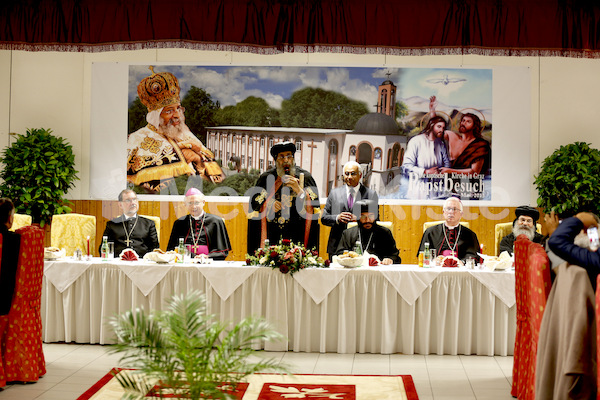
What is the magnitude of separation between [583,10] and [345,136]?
4846 millimetres

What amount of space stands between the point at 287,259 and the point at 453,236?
2.21 metres

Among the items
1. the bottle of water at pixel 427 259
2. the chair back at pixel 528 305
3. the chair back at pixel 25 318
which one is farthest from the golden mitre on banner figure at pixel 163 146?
the chair back at pixel 528 305

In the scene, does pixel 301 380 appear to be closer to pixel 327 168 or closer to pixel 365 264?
pixel 365 264

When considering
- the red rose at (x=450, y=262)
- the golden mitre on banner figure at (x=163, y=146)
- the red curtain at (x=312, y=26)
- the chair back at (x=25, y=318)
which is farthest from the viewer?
the golden mitre on banner figure at (x=163, y=146)

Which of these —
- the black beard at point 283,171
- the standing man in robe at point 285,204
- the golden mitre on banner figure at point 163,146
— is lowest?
the standing man in robe at point 285,204

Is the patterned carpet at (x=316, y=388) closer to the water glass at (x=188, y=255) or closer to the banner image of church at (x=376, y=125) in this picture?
the water glass at (x=188, y=255)

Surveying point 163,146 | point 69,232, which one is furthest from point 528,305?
point 163,146

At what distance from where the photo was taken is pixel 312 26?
4820 mm

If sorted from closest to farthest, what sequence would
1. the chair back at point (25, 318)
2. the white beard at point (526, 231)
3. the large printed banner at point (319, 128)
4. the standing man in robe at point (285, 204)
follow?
the chair back at point (25, 318) → the white beard at point (526, 231) → the standing man in robe at point (285, 204) → the large printed banner at point (319, 128)

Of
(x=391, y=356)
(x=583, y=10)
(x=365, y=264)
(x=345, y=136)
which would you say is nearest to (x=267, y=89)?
(x=345, y=136)

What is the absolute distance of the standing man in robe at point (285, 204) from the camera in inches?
318

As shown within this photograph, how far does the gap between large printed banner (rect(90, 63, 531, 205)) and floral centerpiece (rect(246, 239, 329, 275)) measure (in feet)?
9.68

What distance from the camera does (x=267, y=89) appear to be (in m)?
9.41

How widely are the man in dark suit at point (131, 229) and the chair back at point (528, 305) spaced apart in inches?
171
